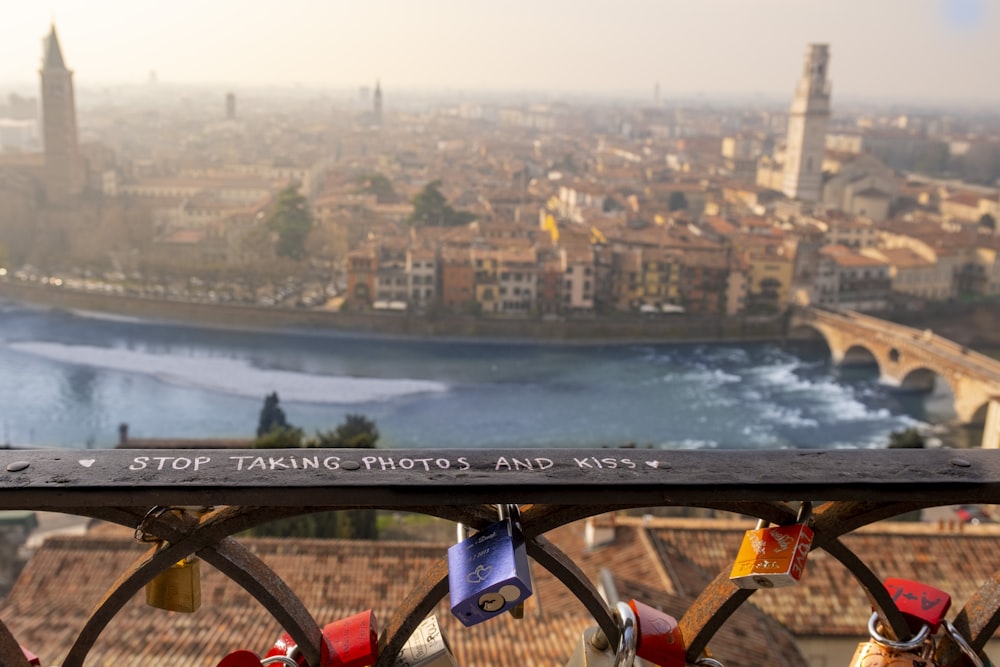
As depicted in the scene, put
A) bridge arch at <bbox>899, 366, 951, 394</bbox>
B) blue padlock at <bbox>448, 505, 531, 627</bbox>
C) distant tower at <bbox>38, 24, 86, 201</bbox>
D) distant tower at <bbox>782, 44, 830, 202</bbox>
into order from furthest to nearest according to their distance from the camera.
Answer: distant tower at <bbox>782, 44, 830, 202</bbox> → distant tower at <bbox>38, 24, 86, 201</bbox> → bridge arch at <bbox>899, 366, 951, 394</bbox> → blue padlock at <bbox>448, 505, 531, 627</bbox>

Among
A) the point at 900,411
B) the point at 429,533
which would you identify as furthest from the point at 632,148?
the point at 429,533

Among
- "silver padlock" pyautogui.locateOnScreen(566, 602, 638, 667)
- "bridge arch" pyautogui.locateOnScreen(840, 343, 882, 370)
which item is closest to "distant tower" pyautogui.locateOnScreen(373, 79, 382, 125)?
"bridge arch" pyautogui.locateOnScreen(840, 343, 882, 370)

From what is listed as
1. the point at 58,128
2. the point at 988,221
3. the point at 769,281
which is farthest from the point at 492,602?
the point at 988,221

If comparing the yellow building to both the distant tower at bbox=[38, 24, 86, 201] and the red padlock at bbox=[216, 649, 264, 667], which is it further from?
the red padlock at bbox=[216, 649, 264, 667]

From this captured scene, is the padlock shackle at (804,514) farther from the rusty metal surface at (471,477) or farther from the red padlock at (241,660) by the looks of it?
the red padlock at (241,660)

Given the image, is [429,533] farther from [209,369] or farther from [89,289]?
[89,289]

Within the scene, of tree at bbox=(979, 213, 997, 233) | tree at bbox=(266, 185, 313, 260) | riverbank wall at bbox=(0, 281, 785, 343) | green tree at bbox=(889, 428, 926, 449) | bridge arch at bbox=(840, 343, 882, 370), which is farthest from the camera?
tree at bbox=(979, 213, 997, 233)
